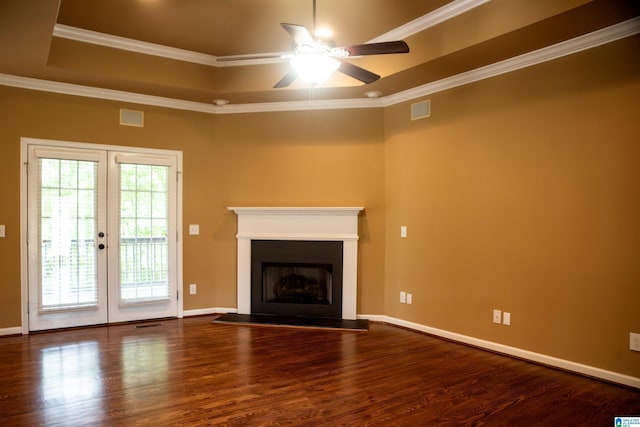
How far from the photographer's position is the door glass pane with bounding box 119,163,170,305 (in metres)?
4.67

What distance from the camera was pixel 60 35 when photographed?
3840 millimetres

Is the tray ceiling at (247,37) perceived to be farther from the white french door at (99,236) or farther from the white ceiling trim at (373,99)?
the white french door at (99,236)

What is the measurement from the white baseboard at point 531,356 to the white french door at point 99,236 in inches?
121

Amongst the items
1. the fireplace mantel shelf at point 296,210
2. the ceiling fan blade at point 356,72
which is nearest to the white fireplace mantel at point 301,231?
the fireplace mantel shelf at point 296,210

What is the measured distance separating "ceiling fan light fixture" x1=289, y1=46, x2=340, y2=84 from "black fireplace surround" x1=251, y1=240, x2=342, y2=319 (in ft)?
8.21

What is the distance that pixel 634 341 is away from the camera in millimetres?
2938

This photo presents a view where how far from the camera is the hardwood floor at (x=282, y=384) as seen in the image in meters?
2.53

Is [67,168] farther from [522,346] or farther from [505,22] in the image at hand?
[522,346]

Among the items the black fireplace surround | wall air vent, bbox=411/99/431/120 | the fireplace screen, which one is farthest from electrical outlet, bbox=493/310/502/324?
wall air vent, bbox=411/99/431/120

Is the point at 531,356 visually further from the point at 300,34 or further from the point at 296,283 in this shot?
the point at 300,34

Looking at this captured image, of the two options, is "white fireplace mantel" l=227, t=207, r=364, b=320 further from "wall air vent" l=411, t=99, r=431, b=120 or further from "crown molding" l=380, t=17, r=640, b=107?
"crown molding" l=380, t=17, r=640, b=107

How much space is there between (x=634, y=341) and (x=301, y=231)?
11.0ft

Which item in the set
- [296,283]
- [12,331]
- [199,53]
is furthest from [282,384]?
[199,53]

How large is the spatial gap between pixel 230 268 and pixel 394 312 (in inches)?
86.1
